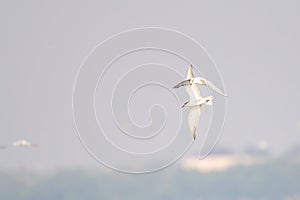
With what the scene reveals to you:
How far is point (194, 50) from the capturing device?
30.2m

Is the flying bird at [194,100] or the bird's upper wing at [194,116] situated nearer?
the flying bird at [194,100]

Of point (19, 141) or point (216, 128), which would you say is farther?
point (19, 141)

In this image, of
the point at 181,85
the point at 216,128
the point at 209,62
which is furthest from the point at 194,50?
the point at 181,85

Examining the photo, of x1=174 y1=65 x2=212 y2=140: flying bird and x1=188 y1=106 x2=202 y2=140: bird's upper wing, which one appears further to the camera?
x1=188 y1=106 x2=202 y2=140: bird's upper wing

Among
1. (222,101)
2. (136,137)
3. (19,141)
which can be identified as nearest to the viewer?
(136,137)

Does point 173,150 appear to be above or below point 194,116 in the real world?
above

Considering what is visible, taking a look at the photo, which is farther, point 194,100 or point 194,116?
point 194,116

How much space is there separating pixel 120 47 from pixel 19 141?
7.57 m

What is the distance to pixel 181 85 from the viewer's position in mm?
24422

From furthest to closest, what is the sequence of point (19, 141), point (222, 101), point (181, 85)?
point (19, 141) → point (222, 101) → point (181, 85)

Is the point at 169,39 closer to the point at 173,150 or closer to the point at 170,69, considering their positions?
the point at 170,69

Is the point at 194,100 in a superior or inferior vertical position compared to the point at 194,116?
superior

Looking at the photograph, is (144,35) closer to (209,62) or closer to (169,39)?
(169,39)

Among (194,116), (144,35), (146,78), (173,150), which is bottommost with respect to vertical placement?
(194,116)
